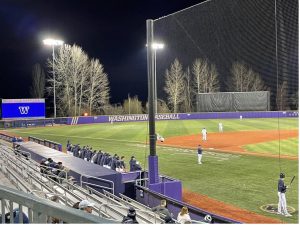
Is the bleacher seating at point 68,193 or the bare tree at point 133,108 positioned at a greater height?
the bare tree at point 133,108

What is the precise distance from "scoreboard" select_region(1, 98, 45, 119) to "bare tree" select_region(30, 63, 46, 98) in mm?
27061

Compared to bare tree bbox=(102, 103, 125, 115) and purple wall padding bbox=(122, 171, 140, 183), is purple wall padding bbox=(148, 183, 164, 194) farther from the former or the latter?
bare tree bbox=(102, 103, 125, 115)

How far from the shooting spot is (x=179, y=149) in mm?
28391

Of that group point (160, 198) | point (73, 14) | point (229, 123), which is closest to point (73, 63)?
point (73, 14)

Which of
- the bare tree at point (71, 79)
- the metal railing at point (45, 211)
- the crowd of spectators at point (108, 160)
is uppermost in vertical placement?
the bare tree at point (71, 79)

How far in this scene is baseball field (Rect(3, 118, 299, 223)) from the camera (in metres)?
13.9

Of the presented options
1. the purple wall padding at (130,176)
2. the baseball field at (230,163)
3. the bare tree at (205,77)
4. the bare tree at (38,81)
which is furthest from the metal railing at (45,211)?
the bare tree at (38,81)

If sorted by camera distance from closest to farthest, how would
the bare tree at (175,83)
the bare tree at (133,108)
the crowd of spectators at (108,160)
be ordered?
1. the crowd of spectators at (108,160)
2. the bare tree at (175,83)
3. the bare tree at (133,108)

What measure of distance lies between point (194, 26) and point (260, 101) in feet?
16.3

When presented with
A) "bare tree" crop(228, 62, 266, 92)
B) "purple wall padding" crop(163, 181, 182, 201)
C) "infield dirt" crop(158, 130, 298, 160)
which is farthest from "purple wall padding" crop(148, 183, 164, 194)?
"infield dirt" crop(158, 130, 298, 160)

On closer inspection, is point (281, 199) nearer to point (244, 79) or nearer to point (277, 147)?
point (244, 79)

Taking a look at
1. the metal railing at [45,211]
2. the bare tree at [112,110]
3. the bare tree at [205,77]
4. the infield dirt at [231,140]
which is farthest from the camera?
the bare tree at [112,110]

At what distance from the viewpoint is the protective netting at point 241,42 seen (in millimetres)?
11969

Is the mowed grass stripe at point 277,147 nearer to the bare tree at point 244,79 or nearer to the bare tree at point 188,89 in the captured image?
the bare tree at point 188,89
